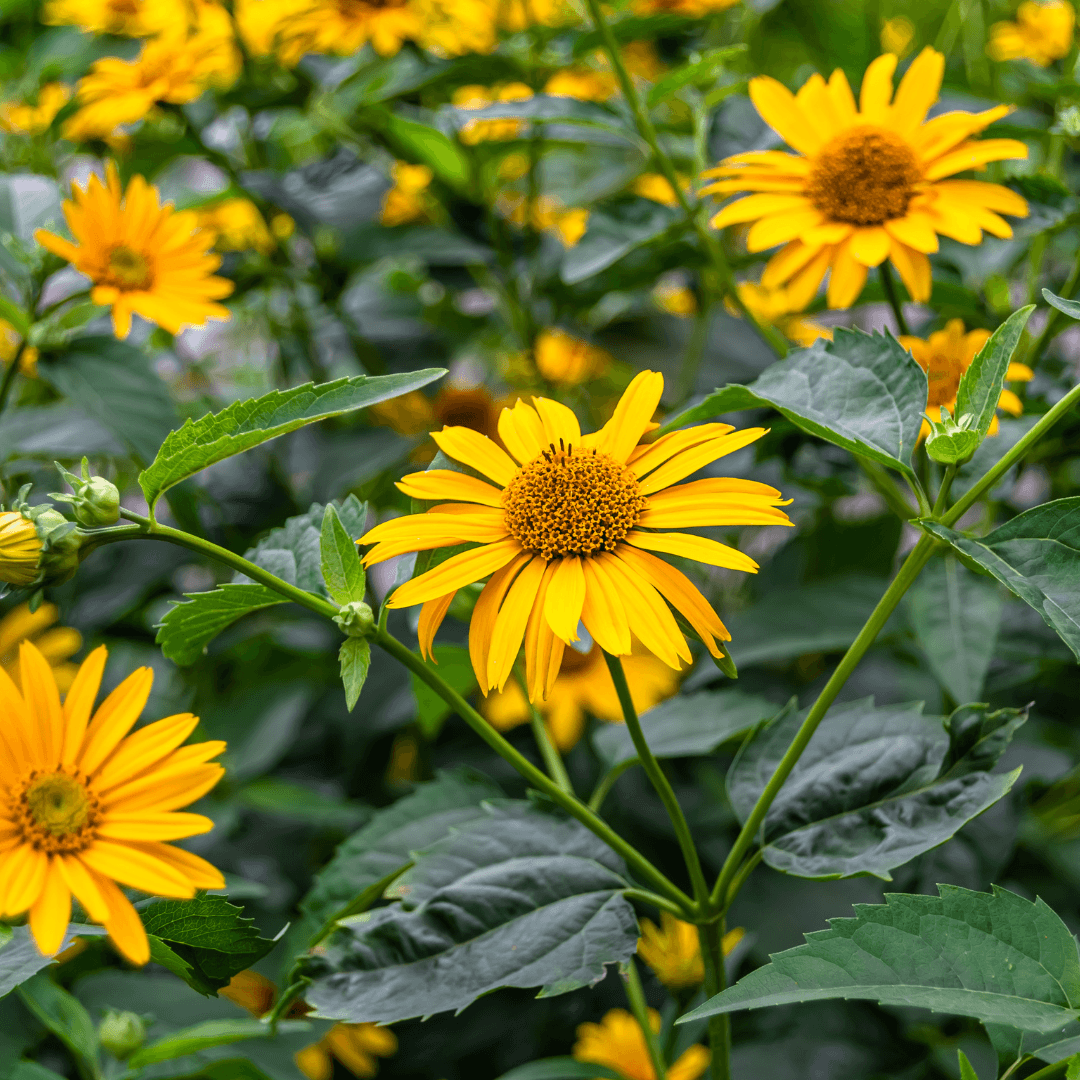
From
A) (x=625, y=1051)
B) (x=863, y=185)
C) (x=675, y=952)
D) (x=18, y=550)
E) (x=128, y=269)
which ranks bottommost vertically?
(x=625, y=1051)

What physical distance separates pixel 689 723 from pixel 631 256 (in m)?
0.56

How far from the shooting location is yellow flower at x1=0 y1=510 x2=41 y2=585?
1.68 ft

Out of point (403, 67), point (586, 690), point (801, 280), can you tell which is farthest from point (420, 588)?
point (403, 67)

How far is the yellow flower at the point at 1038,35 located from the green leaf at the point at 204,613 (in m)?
1.14

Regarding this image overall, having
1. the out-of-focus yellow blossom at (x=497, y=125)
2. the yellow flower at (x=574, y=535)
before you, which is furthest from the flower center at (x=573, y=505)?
the out-of-focus yellow blossom at (x=497, y=125)

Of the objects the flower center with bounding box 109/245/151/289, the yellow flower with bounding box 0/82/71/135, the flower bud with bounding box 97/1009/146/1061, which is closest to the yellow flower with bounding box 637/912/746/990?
the flower bud with bounding box 97/1009/146/1061

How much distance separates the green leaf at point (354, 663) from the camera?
1.74 ft

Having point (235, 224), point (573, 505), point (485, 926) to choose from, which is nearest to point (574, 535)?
point (573, 505)

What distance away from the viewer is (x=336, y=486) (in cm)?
115

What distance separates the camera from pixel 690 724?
845 millimetres

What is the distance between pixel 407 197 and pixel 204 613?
102 centimetres

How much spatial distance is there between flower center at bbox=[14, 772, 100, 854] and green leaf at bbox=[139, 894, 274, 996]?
9cm

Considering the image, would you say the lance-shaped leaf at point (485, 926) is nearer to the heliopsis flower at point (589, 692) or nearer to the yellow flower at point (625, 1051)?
the yellow flower at point (625, 1051)

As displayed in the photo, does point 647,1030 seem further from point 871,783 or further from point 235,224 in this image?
point 235,224
